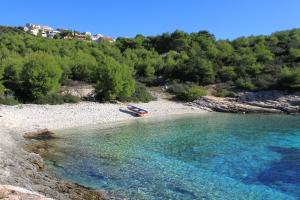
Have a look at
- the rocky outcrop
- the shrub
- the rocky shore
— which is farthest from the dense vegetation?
the rocky outcrop

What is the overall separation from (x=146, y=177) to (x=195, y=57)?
55.1 m

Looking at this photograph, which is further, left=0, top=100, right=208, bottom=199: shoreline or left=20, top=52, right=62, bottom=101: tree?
left=20, top=52, right=62, bottom=101: tree

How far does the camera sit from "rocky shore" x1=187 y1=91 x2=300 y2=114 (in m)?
56.3

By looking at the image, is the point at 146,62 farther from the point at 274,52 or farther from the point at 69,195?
the point at 69,195

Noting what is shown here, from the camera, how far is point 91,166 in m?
24.4

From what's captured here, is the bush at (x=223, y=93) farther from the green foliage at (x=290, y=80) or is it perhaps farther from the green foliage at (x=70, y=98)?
the green foliage at (x=70, y=98)

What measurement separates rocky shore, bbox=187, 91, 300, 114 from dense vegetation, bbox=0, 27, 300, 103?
6.62 ft

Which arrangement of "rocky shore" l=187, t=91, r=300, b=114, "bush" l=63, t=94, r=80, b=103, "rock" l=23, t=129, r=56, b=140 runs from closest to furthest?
"rock" l=23, t=129, r=56, b=140
"bush" l=63, t=94, r=80, b=103
"rocky shore" l=187, t=91, r=300, b=114

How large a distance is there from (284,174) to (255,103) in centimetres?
3619

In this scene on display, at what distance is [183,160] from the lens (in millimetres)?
26844

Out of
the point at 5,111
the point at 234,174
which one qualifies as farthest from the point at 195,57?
the point at 234,174

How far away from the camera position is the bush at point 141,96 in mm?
56388

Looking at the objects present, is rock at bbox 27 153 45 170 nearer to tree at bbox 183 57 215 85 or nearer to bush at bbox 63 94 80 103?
bush at bbox 63 94 80 103

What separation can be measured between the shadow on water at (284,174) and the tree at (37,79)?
2892 cm
